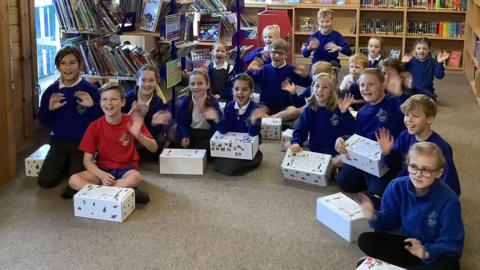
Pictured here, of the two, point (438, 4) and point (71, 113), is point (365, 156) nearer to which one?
point (71, 113)

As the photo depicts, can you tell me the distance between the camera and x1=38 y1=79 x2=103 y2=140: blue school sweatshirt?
13.5 ft

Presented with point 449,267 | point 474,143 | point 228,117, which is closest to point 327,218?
point 449,267

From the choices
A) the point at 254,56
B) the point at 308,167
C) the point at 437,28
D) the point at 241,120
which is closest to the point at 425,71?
the point at 254,56

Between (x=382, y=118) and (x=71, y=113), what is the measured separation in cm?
204

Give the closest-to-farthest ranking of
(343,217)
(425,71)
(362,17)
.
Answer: (343,217)
(425,71)
(362,17)

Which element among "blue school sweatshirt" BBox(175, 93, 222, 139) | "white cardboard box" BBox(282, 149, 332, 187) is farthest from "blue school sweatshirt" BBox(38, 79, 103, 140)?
"white cardboard box" BBox(282, 149, 332, 187)

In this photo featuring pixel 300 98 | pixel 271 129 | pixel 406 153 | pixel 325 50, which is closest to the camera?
pixel 406 153

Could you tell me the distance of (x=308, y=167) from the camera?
392cm

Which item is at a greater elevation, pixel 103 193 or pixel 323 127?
pixel 323 127

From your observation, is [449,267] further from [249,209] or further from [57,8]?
[57,8]

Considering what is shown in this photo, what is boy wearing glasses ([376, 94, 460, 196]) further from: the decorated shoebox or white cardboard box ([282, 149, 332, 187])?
the decorated shoebox

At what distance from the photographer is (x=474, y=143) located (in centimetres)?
492

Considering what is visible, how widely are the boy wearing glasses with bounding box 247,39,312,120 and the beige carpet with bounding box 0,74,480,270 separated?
1.30 metres

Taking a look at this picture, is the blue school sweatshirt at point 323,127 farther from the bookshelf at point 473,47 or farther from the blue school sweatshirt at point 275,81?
the bookshelf at point 473,47
